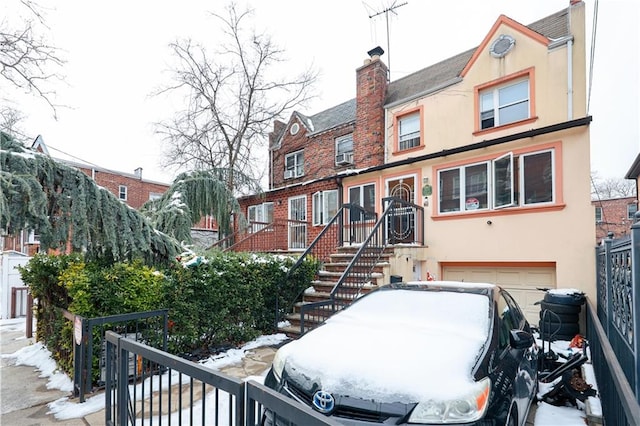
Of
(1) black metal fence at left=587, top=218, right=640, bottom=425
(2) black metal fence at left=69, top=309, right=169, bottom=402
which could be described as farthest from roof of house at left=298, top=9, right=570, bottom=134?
(2) black metal fence at left=69, top=309, right=169, bottom=402

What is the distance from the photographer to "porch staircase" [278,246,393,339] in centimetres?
688

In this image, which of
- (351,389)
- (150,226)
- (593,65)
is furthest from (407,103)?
(351,389)

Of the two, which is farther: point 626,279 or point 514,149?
point 514,149

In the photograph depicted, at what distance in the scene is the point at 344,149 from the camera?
14086mm

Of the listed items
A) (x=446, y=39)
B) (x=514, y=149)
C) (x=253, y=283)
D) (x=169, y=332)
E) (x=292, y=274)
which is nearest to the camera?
(x=169, y=332)

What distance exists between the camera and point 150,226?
17.4ft

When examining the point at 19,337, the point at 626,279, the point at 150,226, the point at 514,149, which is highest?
the point at 514,149

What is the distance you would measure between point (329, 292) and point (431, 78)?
8679mm

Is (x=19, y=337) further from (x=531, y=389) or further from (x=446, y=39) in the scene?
(x=446, y=39)

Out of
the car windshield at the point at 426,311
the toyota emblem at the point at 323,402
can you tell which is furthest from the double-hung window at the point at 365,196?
the toyota emblem at the point at 323,402

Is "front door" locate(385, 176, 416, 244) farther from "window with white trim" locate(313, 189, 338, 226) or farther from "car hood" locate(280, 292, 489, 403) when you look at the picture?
"car hood" locate(280, 292, 489, 403)

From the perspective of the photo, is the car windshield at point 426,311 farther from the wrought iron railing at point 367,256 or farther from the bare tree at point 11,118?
the bare tree at point 11,118

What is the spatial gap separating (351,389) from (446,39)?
46.2ft

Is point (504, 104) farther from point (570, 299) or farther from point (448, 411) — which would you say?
point (448, 411)
